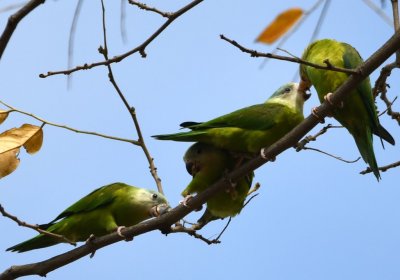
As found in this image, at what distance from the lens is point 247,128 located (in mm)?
3996

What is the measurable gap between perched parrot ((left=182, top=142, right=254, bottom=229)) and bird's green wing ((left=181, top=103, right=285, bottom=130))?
0.17m

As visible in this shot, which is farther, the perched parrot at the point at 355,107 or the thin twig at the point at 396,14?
the perched parrot at the point at 355,107

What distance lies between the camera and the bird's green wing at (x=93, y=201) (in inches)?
174

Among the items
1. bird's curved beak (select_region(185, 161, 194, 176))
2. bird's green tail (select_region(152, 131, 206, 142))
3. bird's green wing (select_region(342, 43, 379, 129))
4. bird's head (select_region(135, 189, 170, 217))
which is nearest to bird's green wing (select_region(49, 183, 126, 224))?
bird's head (select_region(135, 189, 170, 217))

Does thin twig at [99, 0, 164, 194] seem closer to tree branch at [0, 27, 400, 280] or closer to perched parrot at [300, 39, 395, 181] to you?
tree branch at [0, 27, 400, 280]

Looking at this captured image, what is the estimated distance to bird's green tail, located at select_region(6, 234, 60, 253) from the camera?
164 inches

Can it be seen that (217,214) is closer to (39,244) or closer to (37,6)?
(39,244)

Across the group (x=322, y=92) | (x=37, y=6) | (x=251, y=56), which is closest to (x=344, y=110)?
(x=322, y=92)

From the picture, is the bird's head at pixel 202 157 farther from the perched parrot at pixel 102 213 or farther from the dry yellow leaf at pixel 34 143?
the dry yellow leaf at pixel 34 143

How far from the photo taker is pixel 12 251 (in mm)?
4156

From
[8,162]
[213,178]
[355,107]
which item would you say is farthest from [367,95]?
[8,162]

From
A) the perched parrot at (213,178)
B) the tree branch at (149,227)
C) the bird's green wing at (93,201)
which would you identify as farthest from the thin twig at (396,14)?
the bird's green wing at (93,201)

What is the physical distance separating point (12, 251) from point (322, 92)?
258cm

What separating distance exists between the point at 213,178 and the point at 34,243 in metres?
1.45
